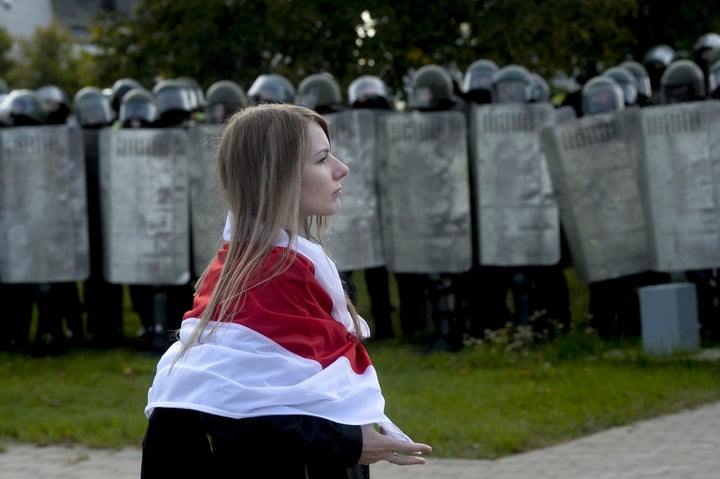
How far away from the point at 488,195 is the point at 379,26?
5084mm

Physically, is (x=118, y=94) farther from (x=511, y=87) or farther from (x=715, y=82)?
(x=715, y=82)

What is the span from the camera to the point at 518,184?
29.0 ft

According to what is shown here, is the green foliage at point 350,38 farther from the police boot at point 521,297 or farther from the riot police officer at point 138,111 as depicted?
the police boot at point 521,297

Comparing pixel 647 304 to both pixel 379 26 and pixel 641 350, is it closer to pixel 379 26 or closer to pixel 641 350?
pixel 641 350

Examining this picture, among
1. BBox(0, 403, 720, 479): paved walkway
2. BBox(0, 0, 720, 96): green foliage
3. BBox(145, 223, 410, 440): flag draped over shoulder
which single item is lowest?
BBox(0, 403, 720, 479): paved walkway

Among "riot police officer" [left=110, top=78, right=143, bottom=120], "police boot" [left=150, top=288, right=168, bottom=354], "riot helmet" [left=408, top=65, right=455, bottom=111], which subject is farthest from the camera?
"riot police officer" [left=110, top=78, right=143, bottom=120]

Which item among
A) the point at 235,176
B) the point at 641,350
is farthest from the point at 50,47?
the point at 235,176

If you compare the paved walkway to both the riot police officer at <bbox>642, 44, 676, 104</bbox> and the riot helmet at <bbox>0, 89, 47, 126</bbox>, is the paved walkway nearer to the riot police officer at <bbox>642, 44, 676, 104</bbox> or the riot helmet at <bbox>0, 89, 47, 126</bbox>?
the riot helmet at <bbox>0, 89, 47, 126</bbox>

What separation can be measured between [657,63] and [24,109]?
6.76 meters

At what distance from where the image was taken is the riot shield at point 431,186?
29.4 feet

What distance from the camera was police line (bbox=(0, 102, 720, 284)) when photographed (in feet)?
28.4

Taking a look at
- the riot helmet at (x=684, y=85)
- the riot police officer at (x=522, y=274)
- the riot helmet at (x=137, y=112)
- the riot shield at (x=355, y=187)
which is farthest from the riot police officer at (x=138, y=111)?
the riot helmet at (x=684, y=85)

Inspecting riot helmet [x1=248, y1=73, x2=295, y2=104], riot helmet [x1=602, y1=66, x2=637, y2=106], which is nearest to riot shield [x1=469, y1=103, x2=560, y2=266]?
riot helmet [x1=602, y1=66, x2=637, y2=106]

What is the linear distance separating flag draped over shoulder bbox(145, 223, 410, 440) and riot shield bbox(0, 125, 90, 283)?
7247 mm
